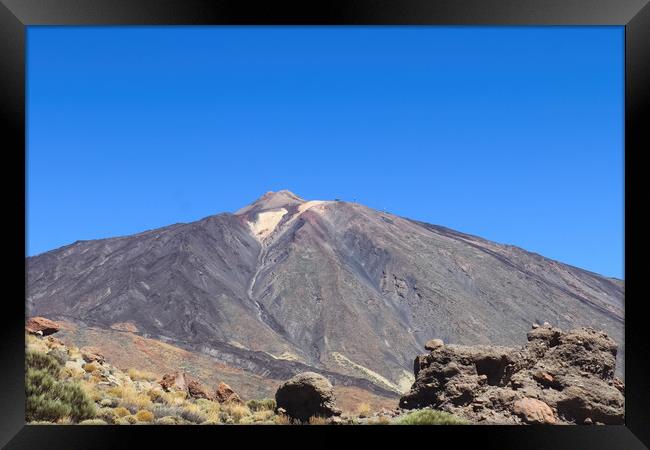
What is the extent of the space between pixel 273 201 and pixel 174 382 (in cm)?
8633

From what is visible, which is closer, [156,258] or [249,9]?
[249,9]

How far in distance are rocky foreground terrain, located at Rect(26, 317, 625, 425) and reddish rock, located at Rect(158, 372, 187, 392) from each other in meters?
1.30

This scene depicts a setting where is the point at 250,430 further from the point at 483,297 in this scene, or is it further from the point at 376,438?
the point at 483,297

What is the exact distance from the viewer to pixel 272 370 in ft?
143

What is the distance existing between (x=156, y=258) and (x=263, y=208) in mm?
26274

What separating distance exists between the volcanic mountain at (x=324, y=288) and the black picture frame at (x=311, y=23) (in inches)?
1658

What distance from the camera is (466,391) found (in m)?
12.8

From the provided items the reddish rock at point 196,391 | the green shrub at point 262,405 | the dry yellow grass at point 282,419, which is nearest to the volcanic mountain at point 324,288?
the reddish rock at point 196,391

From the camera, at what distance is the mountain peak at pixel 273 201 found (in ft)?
330

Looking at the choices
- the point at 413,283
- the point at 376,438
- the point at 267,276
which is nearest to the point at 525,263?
the point at 413,283

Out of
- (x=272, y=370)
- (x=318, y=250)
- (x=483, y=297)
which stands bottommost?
(x=272, y=370)

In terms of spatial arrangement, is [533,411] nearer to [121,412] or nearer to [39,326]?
[121,412]

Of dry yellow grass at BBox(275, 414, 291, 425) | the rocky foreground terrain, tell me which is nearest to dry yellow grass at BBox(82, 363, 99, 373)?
the rocky foreground terrain

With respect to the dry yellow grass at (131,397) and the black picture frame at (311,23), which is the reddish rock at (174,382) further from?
the black picture frame at (311,23)
